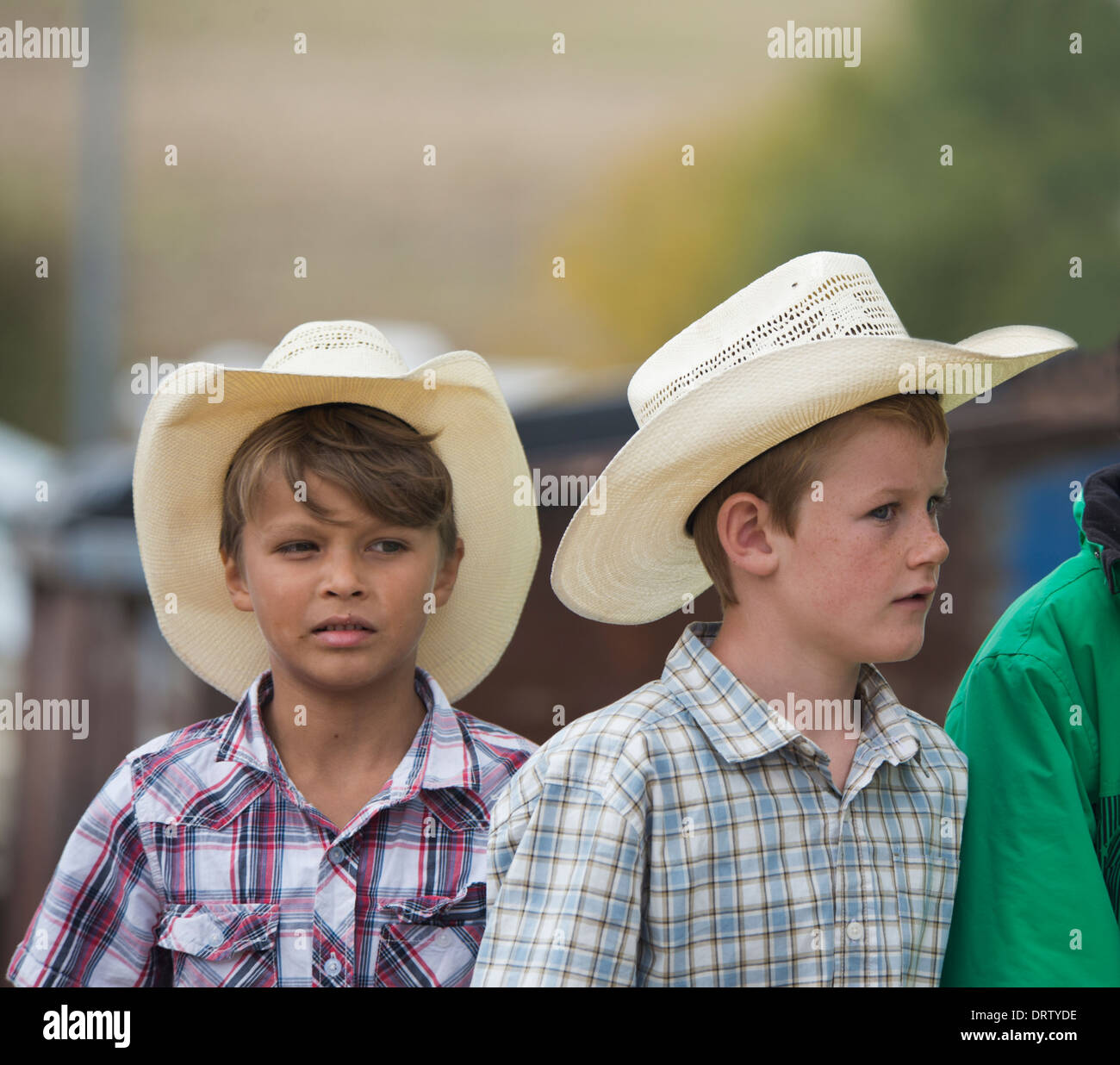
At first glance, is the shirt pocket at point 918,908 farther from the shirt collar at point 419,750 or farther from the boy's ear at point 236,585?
the boy's ear at point 236,585

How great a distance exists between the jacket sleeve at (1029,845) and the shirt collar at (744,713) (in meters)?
0.11

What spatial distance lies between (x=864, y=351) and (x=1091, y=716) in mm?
580

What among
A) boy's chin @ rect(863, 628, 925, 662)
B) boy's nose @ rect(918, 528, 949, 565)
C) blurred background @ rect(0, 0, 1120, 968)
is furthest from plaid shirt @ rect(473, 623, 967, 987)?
blurred background @ rect(0, 0, 1120, 968)

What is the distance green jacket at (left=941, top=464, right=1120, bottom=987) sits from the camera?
1.56 m

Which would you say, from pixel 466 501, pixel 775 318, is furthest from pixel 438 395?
pixel 775 318

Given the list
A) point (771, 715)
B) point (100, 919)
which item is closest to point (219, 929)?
point (100, 919)

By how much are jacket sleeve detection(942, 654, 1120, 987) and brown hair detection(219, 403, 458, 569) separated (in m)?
0.81

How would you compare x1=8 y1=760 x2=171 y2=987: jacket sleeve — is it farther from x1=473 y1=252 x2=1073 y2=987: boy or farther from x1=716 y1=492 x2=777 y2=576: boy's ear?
x1=716 y1=492 x2=777 y2=576: boy's ear

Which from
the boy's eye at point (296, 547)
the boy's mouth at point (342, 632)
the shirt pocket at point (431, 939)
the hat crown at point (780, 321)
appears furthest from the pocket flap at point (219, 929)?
the hat crown at point (780, 321)

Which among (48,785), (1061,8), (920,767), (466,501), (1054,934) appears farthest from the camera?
(1061,8)

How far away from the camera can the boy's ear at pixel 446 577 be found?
6.44 ft

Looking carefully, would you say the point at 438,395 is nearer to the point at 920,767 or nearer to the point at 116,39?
the point at 920,767

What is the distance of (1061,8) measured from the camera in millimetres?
7891

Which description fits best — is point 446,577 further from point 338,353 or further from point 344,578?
point 338,353
